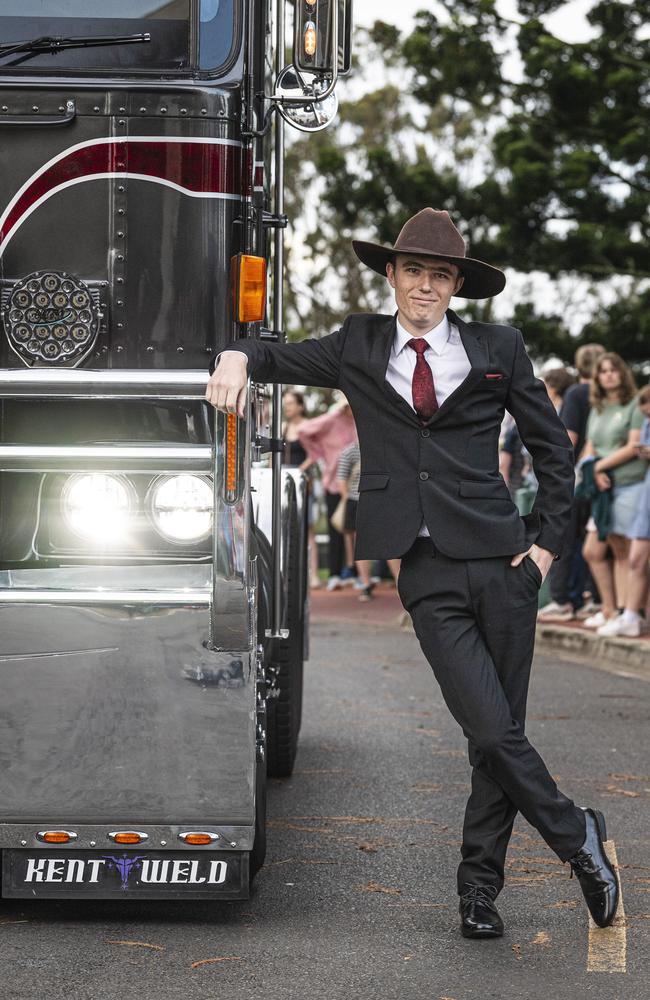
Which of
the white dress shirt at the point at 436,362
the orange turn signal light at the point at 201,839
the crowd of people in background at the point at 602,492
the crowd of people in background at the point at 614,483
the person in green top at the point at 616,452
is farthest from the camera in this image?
the person in green top at the point at 616,452

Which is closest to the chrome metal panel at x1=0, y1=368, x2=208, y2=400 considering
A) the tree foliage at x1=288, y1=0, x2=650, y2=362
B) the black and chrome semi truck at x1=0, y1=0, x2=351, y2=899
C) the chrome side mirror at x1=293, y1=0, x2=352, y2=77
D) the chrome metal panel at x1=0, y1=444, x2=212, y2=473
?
the black and chrome semi truck at x1=0, y1=0, x2=351, y2=899

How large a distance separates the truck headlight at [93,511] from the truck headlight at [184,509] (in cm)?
11

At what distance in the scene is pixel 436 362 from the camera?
479cm

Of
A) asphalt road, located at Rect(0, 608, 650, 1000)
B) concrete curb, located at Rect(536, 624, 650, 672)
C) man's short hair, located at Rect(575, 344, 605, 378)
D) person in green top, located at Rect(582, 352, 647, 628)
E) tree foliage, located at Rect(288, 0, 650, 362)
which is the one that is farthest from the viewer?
tree foliage, located at Rect(288, 0, 650, 362)

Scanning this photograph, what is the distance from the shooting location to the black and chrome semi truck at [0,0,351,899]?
4.55 m

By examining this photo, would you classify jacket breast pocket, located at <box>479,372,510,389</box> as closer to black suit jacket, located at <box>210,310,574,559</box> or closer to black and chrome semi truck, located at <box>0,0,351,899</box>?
black suit jacket, located at <box>210,310,574,559</box>

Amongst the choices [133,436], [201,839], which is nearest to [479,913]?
[201,839]

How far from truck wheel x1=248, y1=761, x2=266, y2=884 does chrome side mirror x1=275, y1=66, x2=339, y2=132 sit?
6.68 ft

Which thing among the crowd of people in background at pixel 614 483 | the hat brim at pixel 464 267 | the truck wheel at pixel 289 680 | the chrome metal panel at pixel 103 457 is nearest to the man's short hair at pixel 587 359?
the crowd of people in background at pixel 614 483

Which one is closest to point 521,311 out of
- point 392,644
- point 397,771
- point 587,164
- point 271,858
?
point 587,164

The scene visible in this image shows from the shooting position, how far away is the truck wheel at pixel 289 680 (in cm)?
652

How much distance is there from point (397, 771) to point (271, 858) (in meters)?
1.71

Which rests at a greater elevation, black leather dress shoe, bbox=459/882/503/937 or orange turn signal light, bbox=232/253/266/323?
orange turn signal light, bbox=232/253/266/323

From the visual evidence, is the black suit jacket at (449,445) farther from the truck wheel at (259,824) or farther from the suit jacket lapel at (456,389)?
the truck wheel at (259,824)
